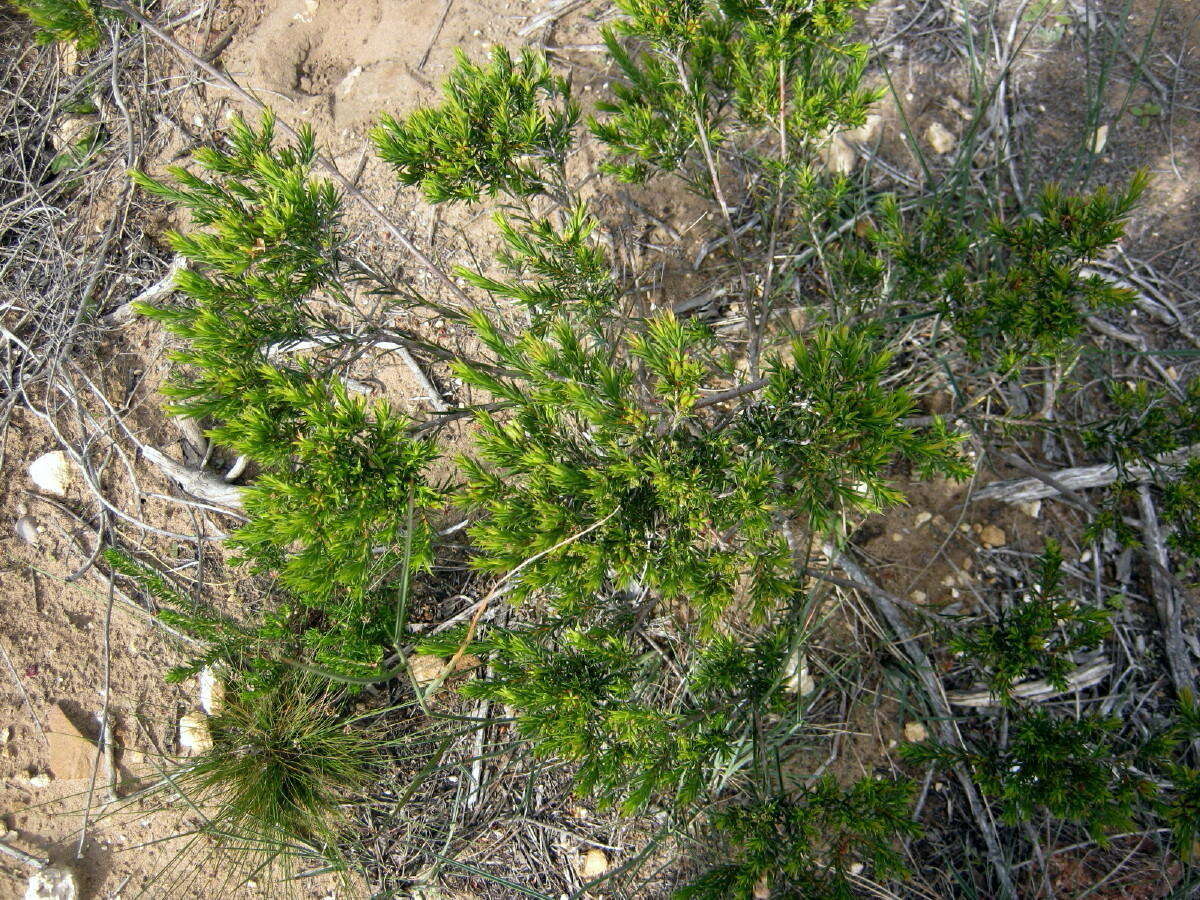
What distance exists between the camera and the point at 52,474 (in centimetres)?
317

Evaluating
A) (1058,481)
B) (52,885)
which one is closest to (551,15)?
(1058,481)

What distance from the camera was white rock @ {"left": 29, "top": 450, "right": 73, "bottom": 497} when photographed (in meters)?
3.17

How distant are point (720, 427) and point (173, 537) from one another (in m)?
2.39

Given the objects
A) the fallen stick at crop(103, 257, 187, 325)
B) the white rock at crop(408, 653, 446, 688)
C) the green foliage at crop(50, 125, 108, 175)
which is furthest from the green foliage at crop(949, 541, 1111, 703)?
the green foliage at crop(50, 125, 108, 175)

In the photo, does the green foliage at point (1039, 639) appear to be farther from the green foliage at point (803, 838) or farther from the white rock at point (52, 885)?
the white rock at point (52, 885)

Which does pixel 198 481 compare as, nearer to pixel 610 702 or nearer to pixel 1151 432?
pixel 610 702

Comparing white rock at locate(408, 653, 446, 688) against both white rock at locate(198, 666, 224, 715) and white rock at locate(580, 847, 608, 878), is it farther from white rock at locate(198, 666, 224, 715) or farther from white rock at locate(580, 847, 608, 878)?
white rock at locate(580, 847, 608, 878)

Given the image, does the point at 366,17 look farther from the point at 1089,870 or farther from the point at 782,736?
the point at 1089,870

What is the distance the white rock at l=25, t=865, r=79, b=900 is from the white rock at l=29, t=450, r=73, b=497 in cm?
148

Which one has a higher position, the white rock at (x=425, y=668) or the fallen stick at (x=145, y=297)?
the fallen stick at (x=145, y=297)

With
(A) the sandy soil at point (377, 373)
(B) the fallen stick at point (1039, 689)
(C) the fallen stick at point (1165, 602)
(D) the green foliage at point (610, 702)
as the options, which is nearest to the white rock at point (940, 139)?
(A) the sandy soil at point (377, 373)

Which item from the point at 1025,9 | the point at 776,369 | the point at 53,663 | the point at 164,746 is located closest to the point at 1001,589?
the point at 776,369

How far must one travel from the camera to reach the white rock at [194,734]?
2867 millimetres

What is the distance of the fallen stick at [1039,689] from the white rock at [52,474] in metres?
3.69
